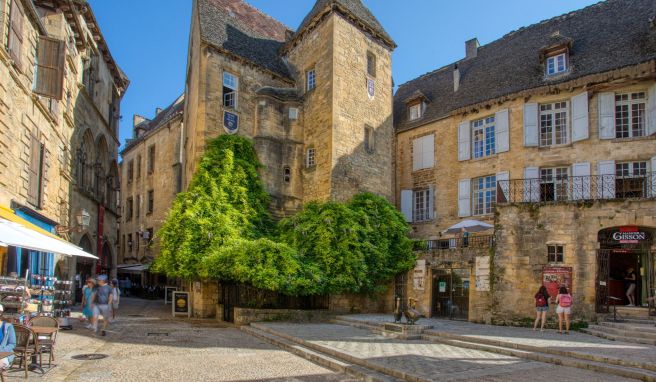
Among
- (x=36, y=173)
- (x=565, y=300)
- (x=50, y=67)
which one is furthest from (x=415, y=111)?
(x=36, y=173)

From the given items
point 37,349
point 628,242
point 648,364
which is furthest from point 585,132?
point 37,349

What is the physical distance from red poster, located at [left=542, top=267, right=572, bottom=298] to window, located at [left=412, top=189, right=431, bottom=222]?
8.63 metres

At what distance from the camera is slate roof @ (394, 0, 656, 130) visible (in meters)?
19.0

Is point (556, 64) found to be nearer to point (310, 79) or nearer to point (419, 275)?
point (419, 275)

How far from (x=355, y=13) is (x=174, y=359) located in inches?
686

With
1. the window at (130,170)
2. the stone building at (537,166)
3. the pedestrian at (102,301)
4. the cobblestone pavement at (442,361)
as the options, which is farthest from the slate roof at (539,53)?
the window at (130,170)

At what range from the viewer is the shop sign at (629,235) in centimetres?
1461

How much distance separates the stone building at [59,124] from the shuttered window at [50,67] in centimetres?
2

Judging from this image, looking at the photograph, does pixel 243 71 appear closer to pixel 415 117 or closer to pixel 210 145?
pixel 210 145

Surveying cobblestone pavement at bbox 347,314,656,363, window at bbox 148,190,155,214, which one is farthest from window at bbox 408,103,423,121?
window at bbox 148,190,155,214

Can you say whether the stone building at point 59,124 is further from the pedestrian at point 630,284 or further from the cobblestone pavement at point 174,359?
the pedestrian at point 630,284

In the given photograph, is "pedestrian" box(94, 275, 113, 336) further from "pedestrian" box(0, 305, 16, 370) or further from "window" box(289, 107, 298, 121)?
"window" box(289, 107, 298, 121)

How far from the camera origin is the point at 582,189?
58.1ft

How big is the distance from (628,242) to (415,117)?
12235 millimetres
